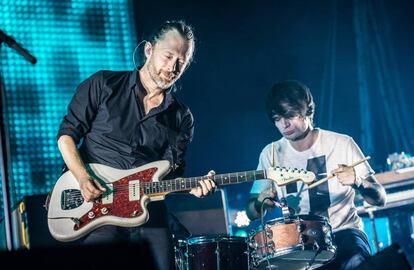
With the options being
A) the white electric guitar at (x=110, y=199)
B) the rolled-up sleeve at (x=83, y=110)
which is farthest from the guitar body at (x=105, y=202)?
the rolled-up sleeve at (x=83, y=110)

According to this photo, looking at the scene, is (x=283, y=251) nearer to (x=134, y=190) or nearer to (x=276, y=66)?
(x=134, y=190)

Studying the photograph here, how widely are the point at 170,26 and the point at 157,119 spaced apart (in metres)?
0.67

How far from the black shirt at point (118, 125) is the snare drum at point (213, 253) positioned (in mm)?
611

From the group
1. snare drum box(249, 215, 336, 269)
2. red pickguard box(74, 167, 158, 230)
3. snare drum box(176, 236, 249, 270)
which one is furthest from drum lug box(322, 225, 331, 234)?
red pickguard box(74, 167, 158, 230)

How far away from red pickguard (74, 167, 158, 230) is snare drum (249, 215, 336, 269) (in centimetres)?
91

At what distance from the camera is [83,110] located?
3.71m

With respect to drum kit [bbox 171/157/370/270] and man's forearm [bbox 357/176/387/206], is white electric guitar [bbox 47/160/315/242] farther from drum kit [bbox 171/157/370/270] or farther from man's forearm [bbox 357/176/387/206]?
man's forearm [bbox 357/176/387/206]

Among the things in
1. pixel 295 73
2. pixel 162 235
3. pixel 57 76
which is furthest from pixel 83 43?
pixel 162 235

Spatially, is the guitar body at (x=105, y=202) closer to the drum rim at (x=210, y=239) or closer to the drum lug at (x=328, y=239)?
the drum rim at (x=210, y=239)

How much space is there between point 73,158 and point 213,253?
1.27 m

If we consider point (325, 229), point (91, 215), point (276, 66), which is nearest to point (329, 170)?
point (325, 229)

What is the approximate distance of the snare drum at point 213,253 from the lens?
4160mm

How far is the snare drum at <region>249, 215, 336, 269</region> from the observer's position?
388cm

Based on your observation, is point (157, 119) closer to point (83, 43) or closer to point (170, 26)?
point (170, 26)
